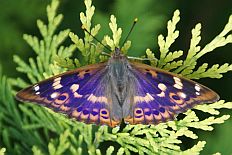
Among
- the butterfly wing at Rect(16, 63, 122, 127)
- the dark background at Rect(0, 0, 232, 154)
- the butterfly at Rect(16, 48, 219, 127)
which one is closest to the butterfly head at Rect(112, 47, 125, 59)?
the butterfly at Rect(16, 48, 219, 127)

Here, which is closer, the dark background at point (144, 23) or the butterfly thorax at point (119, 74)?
the butterfly thorax at point (119, 74)

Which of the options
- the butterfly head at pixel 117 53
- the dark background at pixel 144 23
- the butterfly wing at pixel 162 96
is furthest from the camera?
the dark background at pixel 144 23

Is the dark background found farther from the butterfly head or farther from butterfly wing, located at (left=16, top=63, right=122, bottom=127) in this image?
butterfly wing, located at (left=16, top=63, right=122, bottom=127)

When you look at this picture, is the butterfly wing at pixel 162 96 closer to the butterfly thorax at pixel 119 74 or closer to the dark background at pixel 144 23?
the butterfly thorax at pixel 119 74

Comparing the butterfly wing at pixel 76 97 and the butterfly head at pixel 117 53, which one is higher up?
the butterfly head at pixel 117 53

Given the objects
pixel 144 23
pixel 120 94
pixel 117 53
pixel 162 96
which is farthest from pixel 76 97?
pixel 144 23

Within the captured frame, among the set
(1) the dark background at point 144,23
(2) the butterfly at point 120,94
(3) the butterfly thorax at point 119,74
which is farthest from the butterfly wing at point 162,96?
(1) the dark background at point 144,23
